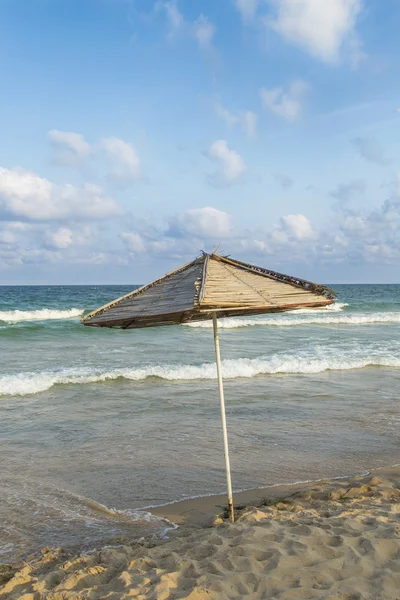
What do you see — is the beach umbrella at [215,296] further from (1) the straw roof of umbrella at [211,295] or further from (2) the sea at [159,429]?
(2) the sea at [159,429]

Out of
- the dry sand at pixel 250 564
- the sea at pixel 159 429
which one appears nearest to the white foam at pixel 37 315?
the sea at pixel 159 429

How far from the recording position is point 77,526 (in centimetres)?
556

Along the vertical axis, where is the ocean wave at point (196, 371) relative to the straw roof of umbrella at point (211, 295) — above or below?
below

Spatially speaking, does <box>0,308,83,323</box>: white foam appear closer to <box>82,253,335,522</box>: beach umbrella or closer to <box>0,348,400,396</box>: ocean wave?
<box>0,348,400,396</box>: ocean wave

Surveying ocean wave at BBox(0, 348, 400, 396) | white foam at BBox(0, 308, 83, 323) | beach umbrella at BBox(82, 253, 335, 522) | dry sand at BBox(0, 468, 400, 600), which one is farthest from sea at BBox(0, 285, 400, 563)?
white foam at BBox(0, 308, 83, 323)

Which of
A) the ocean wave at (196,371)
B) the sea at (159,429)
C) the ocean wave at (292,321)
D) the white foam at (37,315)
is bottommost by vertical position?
the sea at (159,429)

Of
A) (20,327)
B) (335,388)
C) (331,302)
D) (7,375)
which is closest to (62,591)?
(331,302)

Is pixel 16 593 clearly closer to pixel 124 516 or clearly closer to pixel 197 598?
pixel 197 598

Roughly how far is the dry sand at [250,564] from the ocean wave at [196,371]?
8.71m

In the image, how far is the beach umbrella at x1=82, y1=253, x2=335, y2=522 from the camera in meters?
4.55

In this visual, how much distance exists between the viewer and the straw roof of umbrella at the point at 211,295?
4.54m

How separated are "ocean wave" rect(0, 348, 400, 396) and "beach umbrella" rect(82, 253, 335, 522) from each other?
321 inches

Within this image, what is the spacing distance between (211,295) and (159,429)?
5.27m

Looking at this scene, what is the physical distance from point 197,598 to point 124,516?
256 cm
